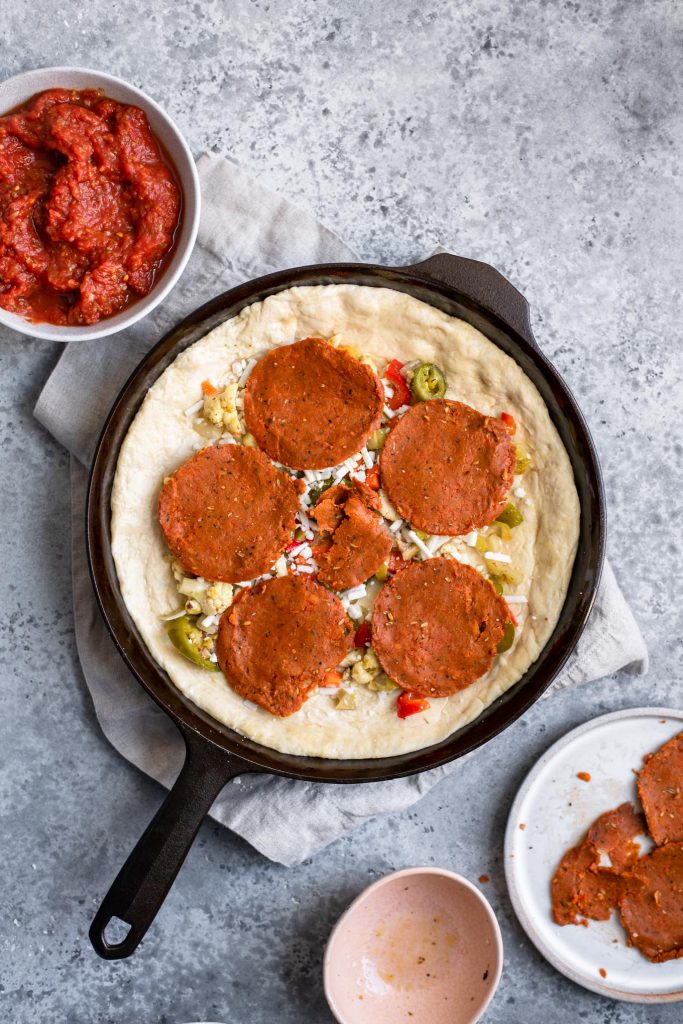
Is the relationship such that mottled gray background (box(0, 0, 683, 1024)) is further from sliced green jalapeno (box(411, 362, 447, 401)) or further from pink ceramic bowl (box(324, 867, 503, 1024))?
sliced green jalapeno (box(411, 362, 447, 401))

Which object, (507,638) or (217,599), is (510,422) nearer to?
(507,638)

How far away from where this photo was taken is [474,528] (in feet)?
11.8

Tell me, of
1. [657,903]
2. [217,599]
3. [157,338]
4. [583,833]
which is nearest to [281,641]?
[217,599]

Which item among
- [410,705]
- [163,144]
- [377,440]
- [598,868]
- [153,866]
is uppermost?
[163,144]

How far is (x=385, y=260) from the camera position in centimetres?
385

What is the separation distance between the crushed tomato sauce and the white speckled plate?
2.67m

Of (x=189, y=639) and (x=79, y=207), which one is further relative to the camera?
(x=189, y=639)

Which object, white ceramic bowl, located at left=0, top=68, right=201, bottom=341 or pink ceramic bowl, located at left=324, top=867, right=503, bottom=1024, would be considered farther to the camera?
pink ceramic bowl, located at left=324, top=867, right=503, bottom=1024

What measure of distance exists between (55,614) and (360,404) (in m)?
1.62

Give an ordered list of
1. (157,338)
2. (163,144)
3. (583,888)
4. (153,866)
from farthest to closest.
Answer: (583,888), (157,338), (163,144), (153,866)

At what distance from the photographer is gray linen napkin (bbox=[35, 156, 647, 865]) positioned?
375cm

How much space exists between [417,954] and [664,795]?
1.26 metres

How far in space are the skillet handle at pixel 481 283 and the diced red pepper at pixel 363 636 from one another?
132 centimetres

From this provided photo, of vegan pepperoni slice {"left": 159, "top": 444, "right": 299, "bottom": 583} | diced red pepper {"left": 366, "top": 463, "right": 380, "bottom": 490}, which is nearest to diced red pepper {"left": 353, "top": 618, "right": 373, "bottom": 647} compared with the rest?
vegan pepperoni slice {"left": 159, "top": 444, "right": 299, "bottom": 583}
